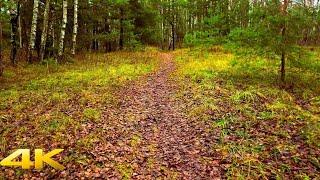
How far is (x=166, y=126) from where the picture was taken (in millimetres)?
10375

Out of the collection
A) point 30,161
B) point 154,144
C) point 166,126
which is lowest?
point 30,161

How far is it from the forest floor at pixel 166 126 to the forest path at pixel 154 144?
27 millimetres

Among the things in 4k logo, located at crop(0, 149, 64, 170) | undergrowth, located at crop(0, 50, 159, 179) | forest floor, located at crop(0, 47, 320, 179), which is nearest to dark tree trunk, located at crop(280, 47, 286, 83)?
forest floor, located at crop(0, 47, 320, 179)

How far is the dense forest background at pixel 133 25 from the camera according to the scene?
14320mm

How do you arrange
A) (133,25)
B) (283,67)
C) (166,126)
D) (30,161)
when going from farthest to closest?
(133,25) → (283,67) → (166,126) → (30,161)

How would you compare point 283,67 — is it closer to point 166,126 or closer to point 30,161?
point 166,126

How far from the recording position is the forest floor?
7.56 metres

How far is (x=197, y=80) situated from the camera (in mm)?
17250

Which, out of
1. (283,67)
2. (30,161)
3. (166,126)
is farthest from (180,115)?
(283,67)

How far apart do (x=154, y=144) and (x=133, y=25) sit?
25903mm

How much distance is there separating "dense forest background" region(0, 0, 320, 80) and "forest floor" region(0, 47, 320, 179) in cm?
241

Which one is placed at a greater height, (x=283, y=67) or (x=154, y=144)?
(x=283, y=67)

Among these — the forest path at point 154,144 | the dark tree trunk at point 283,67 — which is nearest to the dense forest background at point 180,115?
the forest path at point 154,144

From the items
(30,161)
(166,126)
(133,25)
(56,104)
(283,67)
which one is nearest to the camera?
(30,161)
